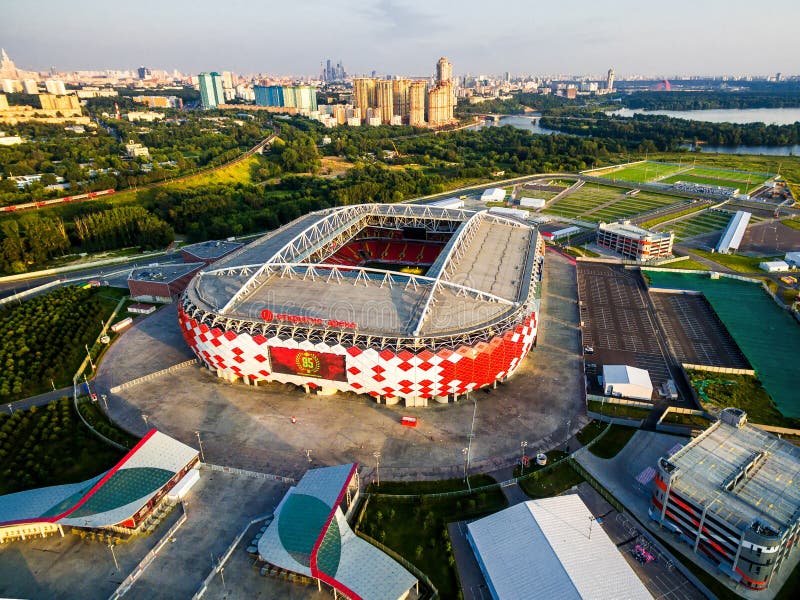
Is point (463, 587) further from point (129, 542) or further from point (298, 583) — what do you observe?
point (129, 542)

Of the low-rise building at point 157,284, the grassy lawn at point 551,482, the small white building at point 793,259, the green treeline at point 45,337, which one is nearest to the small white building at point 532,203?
the small white building at point 793,259

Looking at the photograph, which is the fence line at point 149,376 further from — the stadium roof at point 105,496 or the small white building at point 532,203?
the small white building at point 532,203

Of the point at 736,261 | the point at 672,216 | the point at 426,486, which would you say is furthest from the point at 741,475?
the point at 672,216

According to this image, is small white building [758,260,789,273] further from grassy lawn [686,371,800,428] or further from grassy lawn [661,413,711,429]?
grassy lawn [661,413,711,429]

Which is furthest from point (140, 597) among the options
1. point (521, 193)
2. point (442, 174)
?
point (442, 174)

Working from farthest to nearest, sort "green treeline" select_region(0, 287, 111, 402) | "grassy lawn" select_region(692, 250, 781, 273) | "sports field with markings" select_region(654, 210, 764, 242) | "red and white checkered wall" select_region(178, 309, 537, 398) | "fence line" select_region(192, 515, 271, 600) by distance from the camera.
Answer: "sports field with markings" select_region(654, 210, 764, 242) < "grassy lawn" select_region(692, 250, 781, 273) < "green treeline" select_region(0, 287, 111, 402) < "red and white checkered wall" select_region(178, 309, 537, 398) < "fence line" select_region(192, 515, 271, 600)

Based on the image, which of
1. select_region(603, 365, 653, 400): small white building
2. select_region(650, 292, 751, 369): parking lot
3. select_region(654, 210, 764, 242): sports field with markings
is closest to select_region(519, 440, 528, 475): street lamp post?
select_region(603, 365, 653, 400): small white building

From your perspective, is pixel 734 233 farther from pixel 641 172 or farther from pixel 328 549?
pixel 328 549

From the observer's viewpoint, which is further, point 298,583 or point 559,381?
point 559,381
